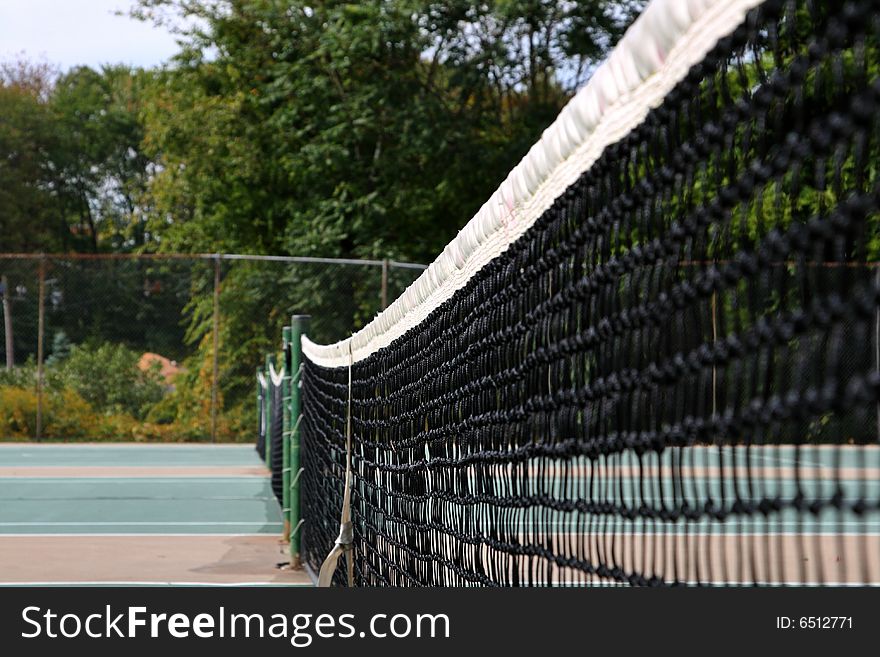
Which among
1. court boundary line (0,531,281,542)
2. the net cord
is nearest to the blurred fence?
court boundary line (0,531,281,542)

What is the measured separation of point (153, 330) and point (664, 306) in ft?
59.8

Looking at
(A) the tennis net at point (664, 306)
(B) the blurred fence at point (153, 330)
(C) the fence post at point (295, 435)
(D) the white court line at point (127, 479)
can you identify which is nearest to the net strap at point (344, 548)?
(A) the tennis net at point (664, 306)

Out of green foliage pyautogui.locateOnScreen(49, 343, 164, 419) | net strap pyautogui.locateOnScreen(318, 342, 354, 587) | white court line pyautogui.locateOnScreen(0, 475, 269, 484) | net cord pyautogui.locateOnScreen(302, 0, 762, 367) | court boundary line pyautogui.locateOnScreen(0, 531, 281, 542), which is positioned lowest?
court boundary line pyautogui.locateOnScreen(0, 531, 281, 542)

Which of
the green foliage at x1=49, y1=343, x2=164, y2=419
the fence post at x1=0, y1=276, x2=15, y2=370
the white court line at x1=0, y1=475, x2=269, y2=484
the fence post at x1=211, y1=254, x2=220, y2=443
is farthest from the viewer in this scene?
the green foliage at x1=49, y1=343, x2=164, y2=419

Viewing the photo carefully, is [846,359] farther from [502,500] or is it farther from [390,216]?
[502,500]

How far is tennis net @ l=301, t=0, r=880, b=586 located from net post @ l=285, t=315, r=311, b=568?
14.1 ft

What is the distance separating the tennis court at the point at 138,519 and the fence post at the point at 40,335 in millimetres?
877

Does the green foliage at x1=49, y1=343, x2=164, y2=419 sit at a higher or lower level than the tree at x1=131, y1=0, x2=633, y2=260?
lower

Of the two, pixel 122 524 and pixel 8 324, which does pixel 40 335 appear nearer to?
pixel 8 324

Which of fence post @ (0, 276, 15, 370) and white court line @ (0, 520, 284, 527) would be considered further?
fence post @ (0, 276, 15, 370)

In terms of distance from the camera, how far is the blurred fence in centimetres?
1888

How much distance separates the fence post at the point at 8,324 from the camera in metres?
18.8

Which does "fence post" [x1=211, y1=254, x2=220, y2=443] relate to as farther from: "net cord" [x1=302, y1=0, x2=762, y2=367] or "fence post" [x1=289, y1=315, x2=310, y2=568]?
"net cord" [x1=302, y1=0, x2=762, y2=367]

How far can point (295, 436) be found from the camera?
25.3ft
